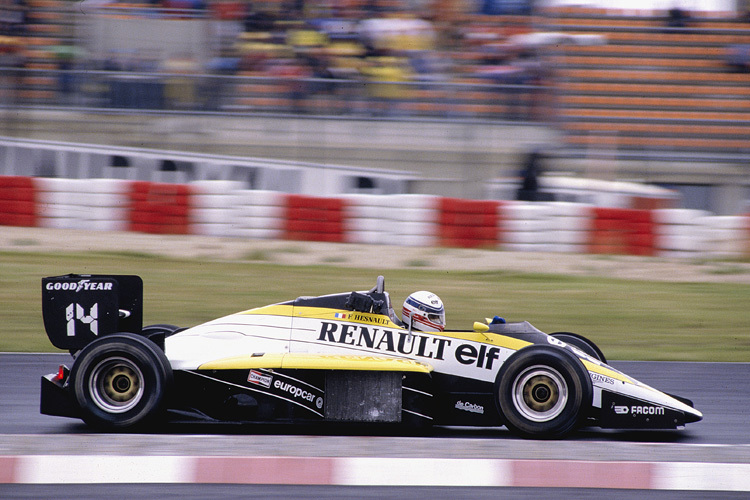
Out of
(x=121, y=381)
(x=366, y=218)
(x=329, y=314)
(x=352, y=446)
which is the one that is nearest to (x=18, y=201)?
(x=366, y=218)

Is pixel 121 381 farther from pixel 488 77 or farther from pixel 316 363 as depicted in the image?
pixel 488 77

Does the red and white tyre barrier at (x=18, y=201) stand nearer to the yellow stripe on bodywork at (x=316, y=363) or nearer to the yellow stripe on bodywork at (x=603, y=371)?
the yellow stripe on bodywork at (x=316, y=363)

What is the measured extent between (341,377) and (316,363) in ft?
0.51

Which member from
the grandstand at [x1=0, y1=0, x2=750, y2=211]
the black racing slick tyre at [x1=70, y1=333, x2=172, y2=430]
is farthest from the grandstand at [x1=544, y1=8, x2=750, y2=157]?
the black racing slick tyre at [x1=70, y1=333, x2=172, y2=430]

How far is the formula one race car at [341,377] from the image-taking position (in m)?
4.99

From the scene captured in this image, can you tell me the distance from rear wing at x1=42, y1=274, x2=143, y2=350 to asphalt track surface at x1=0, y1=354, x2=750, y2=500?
20.8 inches

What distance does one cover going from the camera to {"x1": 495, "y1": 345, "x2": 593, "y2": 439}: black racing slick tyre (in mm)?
4941

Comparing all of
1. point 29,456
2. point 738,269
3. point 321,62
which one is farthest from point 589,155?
point 29,456

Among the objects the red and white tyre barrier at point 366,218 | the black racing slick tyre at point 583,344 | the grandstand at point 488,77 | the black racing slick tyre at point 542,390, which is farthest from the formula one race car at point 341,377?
the grandstand at point 488,77

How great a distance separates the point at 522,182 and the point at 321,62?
367cm

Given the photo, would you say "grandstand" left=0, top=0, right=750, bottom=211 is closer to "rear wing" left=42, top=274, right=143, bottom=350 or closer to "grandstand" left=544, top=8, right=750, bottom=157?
"grandstand" left=544, top=8, right=750, bottom=157

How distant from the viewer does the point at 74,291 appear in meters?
5.32

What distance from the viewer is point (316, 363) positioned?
16.4 feet

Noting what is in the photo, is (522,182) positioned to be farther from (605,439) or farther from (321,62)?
(605,439)
